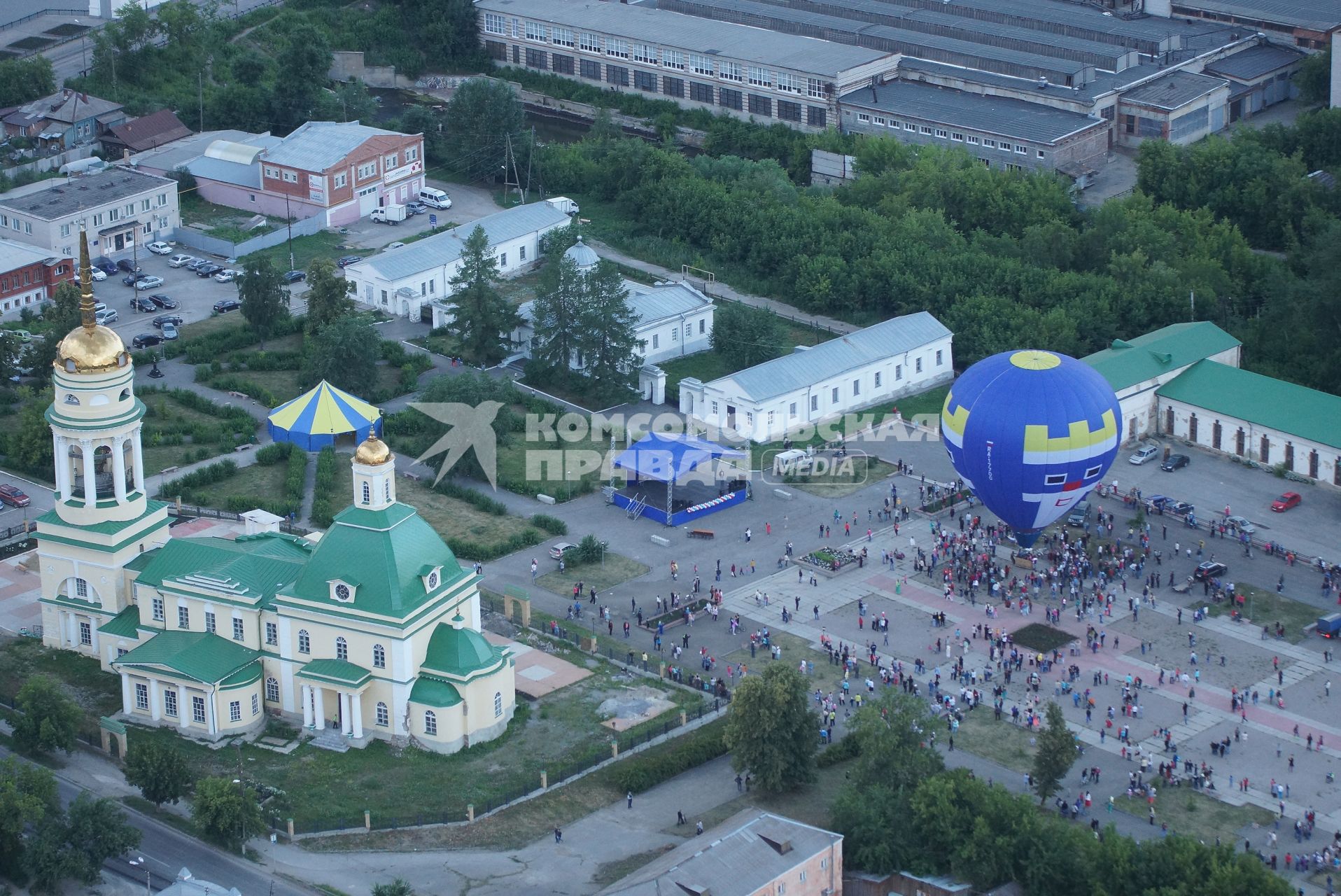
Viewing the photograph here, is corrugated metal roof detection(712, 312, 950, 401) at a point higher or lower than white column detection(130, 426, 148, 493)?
lower

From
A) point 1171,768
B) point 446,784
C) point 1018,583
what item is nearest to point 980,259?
point 1018,583

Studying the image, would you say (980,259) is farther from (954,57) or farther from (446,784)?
(446,784)

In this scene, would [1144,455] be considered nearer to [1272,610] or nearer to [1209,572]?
[1209,572]

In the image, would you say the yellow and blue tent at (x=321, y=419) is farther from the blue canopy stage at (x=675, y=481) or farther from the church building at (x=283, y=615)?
the church building at (x=283, y=615)

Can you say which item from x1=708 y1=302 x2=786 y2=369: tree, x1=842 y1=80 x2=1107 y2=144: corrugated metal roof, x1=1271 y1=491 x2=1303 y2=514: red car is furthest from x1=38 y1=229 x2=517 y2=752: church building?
x1=842 y1=80 x2=1107 y2=144: corrugated metal roof

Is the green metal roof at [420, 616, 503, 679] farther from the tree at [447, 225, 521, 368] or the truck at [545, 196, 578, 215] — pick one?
the truck at [545, 196, 578, 215]

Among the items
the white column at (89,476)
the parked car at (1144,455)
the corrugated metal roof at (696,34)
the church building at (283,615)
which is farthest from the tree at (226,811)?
the corrugated metal roof at (696,34)
